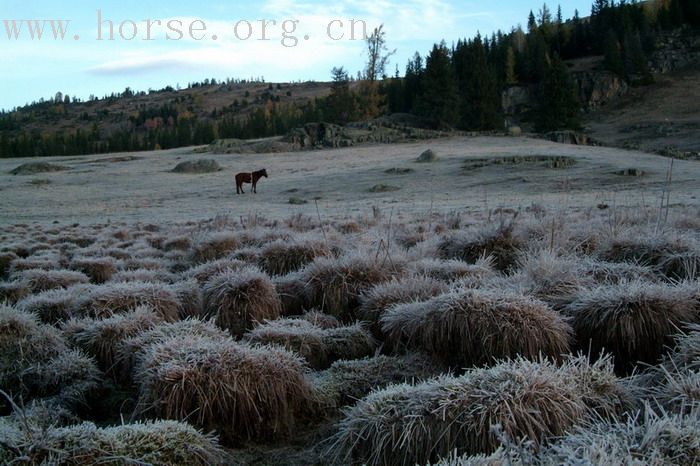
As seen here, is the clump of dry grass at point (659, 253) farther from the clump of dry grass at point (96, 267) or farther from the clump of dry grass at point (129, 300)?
the clump of dry grass at point (96, 267)

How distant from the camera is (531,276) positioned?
208 inches

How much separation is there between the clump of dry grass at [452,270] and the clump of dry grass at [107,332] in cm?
273

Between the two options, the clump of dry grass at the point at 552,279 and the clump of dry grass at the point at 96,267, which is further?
the clump of dry grass at the point at 96,267

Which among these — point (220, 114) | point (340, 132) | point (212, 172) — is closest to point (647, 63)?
point (340, 132)

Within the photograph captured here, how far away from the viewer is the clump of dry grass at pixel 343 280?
604 cm

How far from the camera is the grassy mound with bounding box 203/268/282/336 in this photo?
18.4ft

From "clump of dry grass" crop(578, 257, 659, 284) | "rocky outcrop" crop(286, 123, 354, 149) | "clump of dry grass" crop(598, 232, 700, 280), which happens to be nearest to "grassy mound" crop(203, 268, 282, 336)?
"clump of dry grass" crop(578, 257, 659, 284)

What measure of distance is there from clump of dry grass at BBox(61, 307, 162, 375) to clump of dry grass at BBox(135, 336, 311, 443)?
98 cm

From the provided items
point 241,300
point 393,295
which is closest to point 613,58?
point 393,295

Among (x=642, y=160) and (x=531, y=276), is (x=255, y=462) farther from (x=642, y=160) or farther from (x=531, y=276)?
(x=642, y=160)

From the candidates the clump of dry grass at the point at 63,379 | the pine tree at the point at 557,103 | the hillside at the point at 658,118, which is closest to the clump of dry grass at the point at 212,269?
the clump of dry grass at the point at 63,379

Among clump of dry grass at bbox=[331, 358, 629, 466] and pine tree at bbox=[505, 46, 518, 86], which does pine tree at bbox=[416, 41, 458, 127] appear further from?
clump of dry grass at bbox=[331, 358, 629, 466]

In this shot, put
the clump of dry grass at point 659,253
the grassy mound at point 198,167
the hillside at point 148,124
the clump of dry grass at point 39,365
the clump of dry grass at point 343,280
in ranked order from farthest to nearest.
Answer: the hillside at point 148,124 → the grassy mound at point 198,167 → the clump of dry grass at point 343,280 → the clump of dry grass at point 659,253 → the clump of dry grass at point 39,365

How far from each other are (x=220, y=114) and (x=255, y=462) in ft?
555
